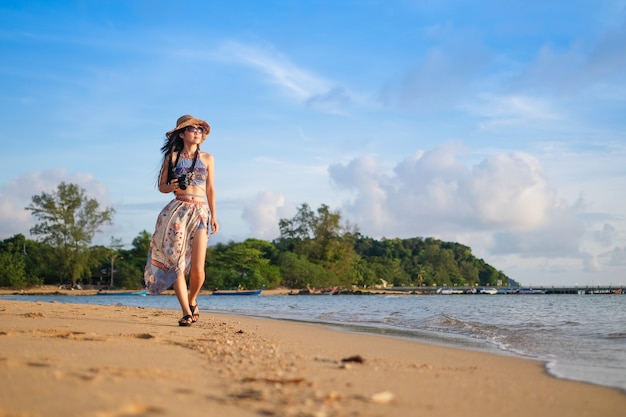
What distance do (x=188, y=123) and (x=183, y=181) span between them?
2.22 ft

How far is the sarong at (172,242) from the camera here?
6234mm

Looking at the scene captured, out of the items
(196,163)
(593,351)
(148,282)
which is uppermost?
(196,163)

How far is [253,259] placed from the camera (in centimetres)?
8281

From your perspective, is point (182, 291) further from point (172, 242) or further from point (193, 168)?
point (193, 168)

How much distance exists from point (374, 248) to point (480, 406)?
480ft

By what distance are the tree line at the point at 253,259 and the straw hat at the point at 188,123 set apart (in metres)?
51.2

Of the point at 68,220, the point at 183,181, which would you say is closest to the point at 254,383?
the point at 183,181

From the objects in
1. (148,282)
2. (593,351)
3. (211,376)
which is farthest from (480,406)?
(593,351)

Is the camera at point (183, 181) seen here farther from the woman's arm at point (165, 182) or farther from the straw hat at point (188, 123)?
the straw hat at point (188, 123)

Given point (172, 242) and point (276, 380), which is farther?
point (172, 242)

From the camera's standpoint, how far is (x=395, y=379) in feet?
10.9

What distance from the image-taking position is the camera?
6.35 metres

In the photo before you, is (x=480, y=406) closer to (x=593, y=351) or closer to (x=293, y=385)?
(x=293, y=385)

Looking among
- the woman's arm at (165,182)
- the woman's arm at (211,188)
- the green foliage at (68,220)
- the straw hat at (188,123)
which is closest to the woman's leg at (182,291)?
the woman's arm at (211,188)
